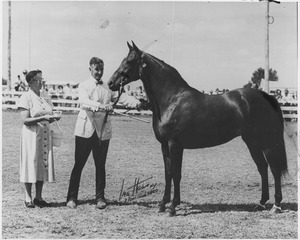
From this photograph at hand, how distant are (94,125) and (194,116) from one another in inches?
51.9

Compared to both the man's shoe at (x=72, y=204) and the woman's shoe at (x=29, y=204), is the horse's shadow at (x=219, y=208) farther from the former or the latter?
the woman's shoe at (x=29, y=204)

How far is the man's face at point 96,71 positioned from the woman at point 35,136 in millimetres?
678

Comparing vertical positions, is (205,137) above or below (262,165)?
above

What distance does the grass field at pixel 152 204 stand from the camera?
4.49 meters

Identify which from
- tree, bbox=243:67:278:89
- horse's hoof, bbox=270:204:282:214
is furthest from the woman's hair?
horse's hoof, bbox=270:204:282:214

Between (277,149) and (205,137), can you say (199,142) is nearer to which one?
(205,137)

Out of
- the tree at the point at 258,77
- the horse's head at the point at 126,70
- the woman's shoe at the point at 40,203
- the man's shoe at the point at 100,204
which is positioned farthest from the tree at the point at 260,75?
the woman's shoe at the point at 40,203

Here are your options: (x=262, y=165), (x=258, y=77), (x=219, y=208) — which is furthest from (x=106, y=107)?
(x=258, y=77)

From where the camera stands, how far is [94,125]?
5.04 m

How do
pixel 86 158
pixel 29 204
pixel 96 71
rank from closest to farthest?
pixel 96 71 < pixel 29 204 < pixel 86 158

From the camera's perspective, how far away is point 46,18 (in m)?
5.69

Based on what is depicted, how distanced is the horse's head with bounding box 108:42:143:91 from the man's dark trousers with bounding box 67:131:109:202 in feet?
2.46

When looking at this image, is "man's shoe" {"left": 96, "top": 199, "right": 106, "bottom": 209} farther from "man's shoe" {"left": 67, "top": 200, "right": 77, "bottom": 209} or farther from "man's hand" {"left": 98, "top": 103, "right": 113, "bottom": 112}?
"man's hand" {"left": 98, "top": 103, "right": 113, "bottom": 112}
